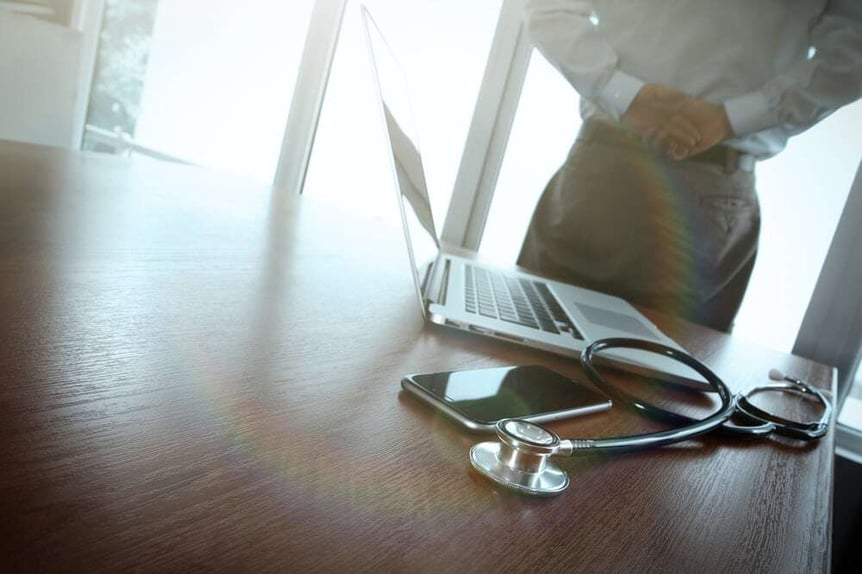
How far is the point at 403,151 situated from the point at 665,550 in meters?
0.54

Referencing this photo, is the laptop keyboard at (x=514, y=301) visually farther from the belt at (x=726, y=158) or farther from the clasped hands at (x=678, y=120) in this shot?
the belt at (x=726, y=158)

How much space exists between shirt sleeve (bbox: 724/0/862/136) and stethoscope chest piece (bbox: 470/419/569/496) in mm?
1111

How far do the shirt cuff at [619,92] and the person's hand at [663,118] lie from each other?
15 mm

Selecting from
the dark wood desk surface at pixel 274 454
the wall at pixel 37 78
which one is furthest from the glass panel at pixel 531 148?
the dark wood desk surface at pixel 274 454

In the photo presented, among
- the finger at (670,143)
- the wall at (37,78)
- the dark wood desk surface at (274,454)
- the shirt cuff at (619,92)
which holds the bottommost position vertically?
the dark wood desk surface at (274,454)

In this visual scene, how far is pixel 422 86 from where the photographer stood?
7.93 ft

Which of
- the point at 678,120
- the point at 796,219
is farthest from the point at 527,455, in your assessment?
the point at 796,219

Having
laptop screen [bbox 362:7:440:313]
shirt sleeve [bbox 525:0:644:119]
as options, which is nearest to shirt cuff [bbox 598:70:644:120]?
shirt sleeve [bbox 525:0:644:119]

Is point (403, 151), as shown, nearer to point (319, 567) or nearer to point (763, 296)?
point (319, 567)

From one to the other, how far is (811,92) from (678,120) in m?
0.26

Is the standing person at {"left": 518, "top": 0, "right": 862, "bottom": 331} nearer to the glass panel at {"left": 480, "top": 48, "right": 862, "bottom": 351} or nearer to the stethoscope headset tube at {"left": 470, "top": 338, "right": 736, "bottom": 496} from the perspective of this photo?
the glass panel at {"left": 480, "top": 48, "right": 862, "bottom": 351}

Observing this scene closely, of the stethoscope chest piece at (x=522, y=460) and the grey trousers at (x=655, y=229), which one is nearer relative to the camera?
the stethoscope chest piece at (x=522, y=460)

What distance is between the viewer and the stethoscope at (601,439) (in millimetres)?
365

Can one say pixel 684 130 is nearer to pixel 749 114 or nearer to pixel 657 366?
pixel 749 114
